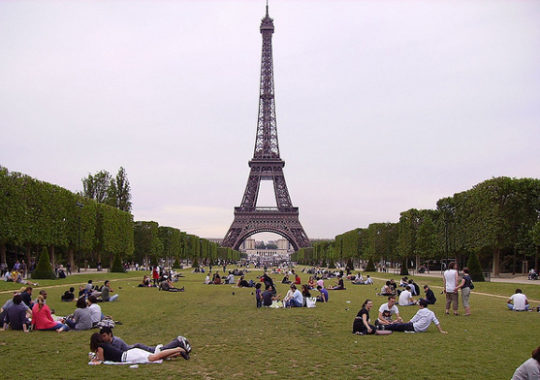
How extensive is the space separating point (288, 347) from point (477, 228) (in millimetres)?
39757

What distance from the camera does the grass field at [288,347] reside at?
29.8 feet

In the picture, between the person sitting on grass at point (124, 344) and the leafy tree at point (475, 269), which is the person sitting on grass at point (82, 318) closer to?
Answer: the person sitting on grass at point (124, 344)

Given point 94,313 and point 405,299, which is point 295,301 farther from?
point 94,313

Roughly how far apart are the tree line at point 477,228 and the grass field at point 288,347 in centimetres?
2464

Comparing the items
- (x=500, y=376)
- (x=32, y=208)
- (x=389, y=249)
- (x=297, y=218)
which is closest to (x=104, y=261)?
(x=32, y=208)

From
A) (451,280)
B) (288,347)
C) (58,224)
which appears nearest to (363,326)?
(288,347)

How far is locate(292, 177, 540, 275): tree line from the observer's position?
4594cm

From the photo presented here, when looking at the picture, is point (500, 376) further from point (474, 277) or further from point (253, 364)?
point (474, 277)

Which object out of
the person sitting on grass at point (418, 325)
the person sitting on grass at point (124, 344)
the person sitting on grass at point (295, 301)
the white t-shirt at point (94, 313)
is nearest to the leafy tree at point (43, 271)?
the person sitting on grass at point (295, 301)

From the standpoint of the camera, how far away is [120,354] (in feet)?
32.9

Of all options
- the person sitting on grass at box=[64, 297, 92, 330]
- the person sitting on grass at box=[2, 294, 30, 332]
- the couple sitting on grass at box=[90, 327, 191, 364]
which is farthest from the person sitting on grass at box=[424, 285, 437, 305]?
the person sitting on grass at box=[2, 294, 30, 332]

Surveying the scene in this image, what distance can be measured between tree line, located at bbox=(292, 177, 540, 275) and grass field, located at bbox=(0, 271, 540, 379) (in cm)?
2464

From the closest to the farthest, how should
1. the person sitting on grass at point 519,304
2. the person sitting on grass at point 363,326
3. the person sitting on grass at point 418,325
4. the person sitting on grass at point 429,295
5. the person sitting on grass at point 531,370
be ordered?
the person sitting on grass at point 531,370 → the person sitting on grass at point 363,326 → the person sitting on grass at point 418,325 → the person sitting on grass at point 519,304 → the person sitting on grass at point 429,295

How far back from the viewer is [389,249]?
66750mm
